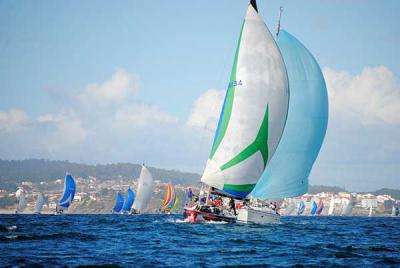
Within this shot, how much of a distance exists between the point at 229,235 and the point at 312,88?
2122 cm

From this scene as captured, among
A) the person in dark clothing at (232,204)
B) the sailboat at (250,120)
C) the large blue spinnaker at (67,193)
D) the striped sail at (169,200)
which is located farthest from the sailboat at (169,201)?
the sailboat at (250,120)

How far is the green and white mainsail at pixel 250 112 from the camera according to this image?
45.8m

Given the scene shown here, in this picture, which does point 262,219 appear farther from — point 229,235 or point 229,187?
point 229,235

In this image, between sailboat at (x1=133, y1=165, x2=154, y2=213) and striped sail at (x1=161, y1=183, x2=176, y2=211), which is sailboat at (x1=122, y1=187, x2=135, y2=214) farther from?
striped sail at (x1=161, y1=183, x2=176, y2=211)

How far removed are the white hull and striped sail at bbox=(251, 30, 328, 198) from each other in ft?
8.55

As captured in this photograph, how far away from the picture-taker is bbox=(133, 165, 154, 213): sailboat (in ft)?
380

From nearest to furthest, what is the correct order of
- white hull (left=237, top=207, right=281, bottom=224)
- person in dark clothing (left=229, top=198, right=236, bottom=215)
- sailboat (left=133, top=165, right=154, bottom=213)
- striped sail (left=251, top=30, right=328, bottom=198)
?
white hull (left=237, top=207, right=281, bottom=224), person in dark clothing (left=229, top=198, right=236, bottom=215), striped sail (left=251, top=30, right=328, bottom=198), sailboat (left=133, top=165, right=154, bottom=213)

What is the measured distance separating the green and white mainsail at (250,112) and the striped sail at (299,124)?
19.2 ft

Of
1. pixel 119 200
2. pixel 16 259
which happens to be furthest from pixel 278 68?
pixel 119 200

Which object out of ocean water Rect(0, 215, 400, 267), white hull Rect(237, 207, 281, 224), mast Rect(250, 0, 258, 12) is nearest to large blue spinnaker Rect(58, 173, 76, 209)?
white hull Rect(237, 207, 281, 224)

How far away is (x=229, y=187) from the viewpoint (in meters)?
47.0

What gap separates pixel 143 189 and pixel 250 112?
7394cm

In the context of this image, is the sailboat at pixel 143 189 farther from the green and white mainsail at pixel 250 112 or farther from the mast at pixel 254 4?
the mast at pixel 254 4

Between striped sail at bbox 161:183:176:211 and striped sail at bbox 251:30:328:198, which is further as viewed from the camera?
striped sail at bbox 161:183:176:211
